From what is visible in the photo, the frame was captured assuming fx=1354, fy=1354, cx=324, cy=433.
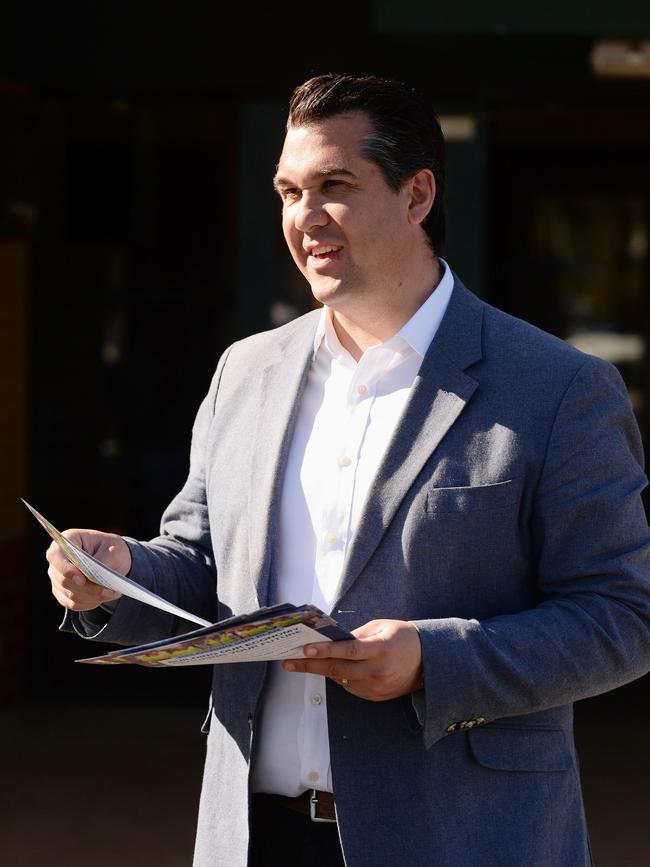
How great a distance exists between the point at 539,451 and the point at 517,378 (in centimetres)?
14

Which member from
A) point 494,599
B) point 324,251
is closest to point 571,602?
point 494,599

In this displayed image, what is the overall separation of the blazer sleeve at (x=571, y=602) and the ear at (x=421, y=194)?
41cm

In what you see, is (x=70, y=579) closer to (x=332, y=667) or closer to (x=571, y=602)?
(x=332, y=667)

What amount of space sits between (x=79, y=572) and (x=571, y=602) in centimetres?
80

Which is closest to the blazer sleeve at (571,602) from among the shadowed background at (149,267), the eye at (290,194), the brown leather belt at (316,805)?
the brown leather belt at (316,805)

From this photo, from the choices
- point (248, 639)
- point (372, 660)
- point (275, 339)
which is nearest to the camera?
point (248, 639)

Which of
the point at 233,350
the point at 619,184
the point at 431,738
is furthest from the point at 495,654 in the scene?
the point at 619,184

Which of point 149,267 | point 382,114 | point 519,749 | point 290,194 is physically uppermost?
point 149,267

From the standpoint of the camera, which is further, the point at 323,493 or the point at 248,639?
the point at 323,493

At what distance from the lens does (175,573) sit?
2467 mm

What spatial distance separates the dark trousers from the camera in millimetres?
2186

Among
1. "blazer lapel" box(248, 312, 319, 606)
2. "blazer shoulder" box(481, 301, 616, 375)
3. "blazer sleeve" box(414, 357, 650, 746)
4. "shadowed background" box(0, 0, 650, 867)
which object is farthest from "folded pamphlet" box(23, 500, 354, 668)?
"shadowed background" box(0, 0, 650, 867)

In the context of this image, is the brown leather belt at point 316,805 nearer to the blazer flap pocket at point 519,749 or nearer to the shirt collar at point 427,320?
the blazer flap pocket at point 519,749

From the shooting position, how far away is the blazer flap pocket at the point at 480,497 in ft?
6.91
